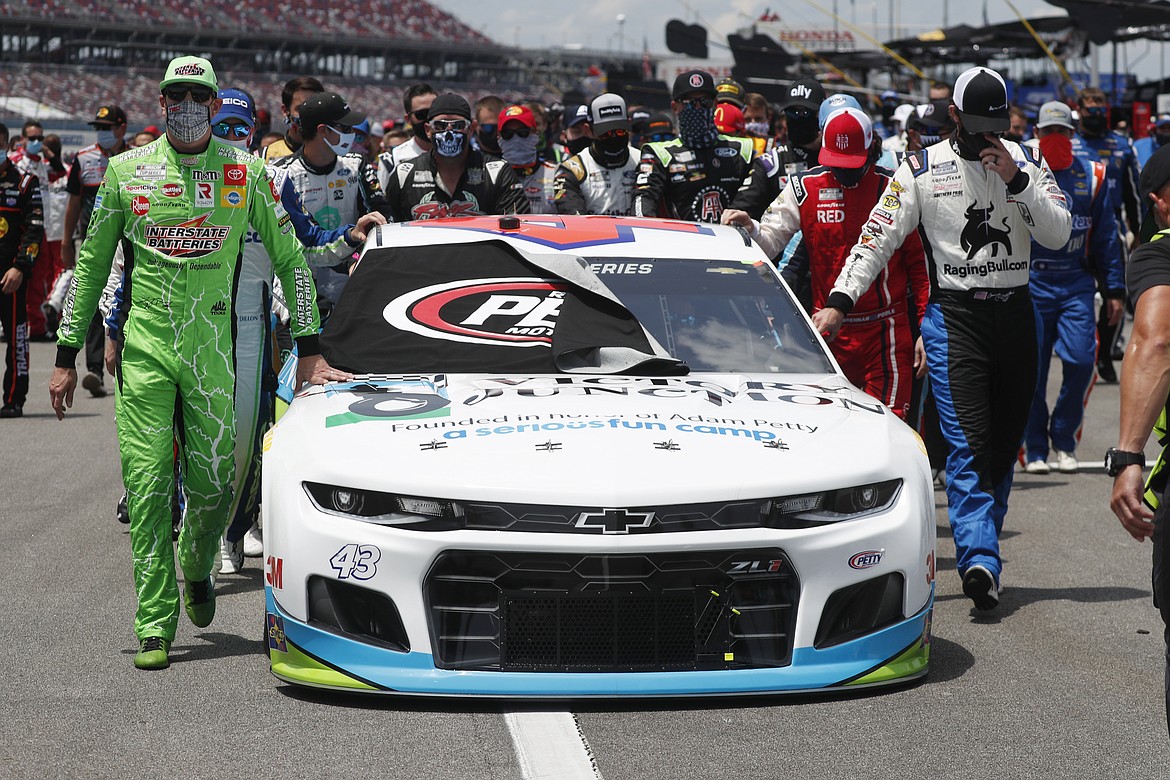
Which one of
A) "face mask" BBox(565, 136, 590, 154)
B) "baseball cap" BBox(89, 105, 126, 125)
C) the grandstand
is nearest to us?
"face mask" BBox(565, 136, 590, 154)

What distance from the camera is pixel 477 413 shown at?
476 cm

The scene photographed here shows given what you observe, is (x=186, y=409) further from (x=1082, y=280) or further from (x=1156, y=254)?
(x=1082, y=280)

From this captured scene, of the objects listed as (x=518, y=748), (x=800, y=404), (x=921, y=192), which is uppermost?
(x=921, y=192)

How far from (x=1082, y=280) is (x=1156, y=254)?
641cm

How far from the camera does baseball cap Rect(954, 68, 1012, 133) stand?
5902 millimetres

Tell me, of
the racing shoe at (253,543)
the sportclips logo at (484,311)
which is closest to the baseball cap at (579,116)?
the racing shoe at (253,543)

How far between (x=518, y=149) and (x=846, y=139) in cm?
411

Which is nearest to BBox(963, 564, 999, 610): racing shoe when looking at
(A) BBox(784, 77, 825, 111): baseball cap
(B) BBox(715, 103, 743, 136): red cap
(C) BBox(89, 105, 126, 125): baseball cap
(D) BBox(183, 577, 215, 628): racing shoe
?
(D) BBox(183, 577, 215, 628): racing shoe

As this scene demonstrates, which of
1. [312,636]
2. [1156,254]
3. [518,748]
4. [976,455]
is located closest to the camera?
[1156,254]

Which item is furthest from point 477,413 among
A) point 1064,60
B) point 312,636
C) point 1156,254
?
point 1064,60

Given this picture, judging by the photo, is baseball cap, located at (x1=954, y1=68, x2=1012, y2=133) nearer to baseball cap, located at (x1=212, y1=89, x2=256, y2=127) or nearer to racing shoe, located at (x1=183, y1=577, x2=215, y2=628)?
baseball cap, located at (x1=212, y1=89, x2=256, y2=127)

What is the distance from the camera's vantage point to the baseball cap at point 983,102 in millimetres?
5902

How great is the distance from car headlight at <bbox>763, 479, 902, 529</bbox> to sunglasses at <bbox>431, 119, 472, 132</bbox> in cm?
423

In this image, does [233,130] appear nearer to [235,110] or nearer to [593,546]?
[235,110]
